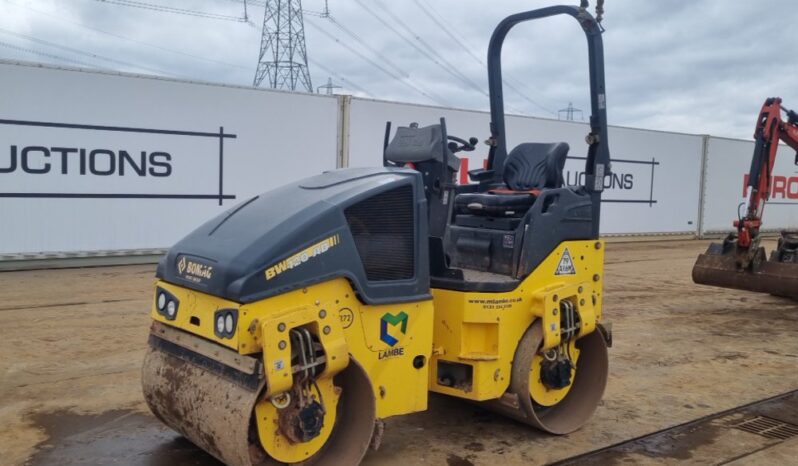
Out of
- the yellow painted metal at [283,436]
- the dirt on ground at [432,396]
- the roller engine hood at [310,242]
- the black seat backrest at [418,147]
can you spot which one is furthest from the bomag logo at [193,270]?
the black seat backrest at [418,147]

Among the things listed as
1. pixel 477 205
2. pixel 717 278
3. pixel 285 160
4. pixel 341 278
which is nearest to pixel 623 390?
pixel 477 205

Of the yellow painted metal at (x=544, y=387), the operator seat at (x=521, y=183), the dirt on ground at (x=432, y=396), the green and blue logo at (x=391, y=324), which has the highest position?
the operator seat at (x=521, y=183)

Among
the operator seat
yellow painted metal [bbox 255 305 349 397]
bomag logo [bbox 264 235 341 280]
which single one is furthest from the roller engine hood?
the operator seat

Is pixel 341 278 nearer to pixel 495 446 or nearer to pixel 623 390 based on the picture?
pixel 495 446

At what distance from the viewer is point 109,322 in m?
7.00

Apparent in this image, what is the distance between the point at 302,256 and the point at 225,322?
1.42 ft

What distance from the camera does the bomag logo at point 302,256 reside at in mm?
3027

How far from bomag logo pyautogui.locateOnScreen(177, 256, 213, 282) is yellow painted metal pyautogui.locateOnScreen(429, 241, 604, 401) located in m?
1.35

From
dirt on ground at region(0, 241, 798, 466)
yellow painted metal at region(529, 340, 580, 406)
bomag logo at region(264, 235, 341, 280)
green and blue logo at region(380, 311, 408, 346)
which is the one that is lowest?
dirt on ground at region(0, 241, 798, 466)

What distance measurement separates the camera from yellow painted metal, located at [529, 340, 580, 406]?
425cm

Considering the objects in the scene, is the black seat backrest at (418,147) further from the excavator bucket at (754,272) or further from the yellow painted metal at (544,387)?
the excavator bucket at (754,272)

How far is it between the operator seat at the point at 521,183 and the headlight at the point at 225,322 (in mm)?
2018

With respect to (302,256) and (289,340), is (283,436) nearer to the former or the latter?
(289,340)

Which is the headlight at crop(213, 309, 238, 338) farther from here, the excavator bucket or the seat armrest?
the excavator bucket
